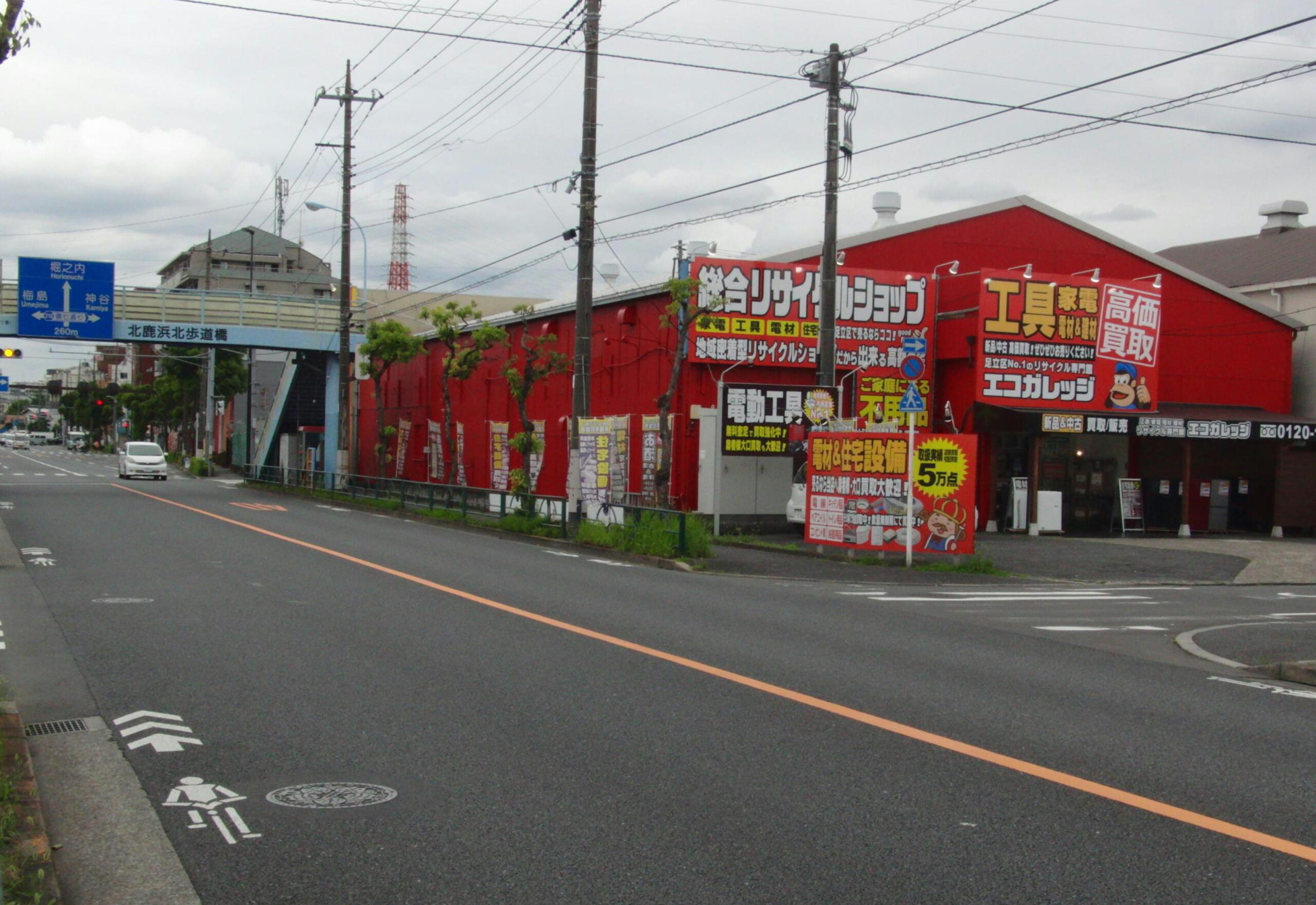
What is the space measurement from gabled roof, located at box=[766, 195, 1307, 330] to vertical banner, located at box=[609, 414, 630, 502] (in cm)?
555

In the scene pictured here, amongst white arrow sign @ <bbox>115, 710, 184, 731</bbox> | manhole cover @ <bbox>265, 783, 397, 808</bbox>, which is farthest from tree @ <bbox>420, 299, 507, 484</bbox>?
manhole cover @ <bbox>265, 783, 397, 808</bbox>

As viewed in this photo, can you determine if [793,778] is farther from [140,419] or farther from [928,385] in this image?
[140,419]

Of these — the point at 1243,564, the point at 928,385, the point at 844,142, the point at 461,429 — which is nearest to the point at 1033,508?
the point at 928,385

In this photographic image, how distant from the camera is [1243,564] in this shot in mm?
22594

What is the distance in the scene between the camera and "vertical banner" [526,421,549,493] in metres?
34.2

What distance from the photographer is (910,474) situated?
64.5 ft

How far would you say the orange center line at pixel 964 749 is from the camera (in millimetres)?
5590

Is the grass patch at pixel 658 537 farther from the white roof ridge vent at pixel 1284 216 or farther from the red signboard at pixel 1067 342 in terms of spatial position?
the white roof ridge vent at pixel 1284 216

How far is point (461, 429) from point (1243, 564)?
25.8 meters

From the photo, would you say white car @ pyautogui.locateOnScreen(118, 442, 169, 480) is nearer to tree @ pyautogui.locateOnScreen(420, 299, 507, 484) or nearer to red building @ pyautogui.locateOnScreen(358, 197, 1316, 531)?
tree @ pyautogui.locateOnScreen(420, 299, 507, 484)

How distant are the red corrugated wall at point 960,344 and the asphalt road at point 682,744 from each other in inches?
544

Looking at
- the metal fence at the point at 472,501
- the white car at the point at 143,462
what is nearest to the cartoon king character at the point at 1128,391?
the metal fence at the point at 472,501

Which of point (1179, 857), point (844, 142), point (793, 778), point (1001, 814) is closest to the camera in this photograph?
point (1179, 857)

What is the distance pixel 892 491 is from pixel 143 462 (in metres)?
41.0
